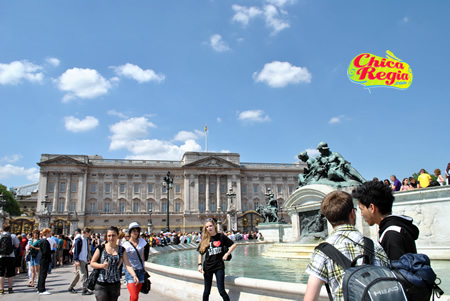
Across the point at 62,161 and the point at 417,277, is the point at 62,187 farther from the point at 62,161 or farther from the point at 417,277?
the point at 417,277

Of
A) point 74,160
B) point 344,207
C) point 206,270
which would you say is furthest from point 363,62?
point 74,160

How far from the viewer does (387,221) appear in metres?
2.65

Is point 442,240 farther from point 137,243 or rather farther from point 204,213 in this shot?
point 204,213

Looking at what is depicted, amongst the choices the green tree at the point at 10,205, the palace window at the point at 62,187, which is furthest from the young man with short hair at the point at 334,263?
the green tree at the point at 10,205

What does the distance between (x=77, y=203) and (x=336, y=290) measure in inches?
2675

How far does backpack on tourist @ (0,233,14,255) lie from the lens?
8.88 meters

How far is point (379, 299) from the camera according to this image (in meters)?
1.83

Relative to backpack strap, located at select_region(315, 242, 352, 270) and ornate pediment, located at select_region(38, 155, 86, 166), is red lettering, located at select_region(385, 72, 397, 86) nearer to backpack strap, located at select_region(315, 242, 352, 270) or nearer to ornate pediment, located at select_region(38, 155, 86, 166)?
backpack strap, located at select_region(315, 242, 352, 270)

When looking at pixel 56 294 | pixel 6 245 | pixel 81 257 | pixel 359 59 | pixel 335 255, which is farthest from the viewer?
pixel 359 59

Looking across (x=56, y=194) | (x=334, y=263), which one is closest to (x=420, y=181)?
(x=334, y=263)

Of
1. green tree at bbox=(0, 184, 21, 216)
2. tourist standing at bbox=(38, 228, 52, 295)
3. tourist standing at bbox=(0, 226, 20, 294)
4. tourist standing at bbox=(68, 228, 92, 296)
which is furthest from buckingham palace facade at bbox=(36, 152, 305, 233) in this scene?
tourist standing at bbox=(0, 226, 20, 294)

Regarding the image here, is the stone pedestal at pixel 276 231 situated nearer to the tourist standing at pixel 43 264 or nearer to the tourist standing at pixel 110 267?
the tourist standing at pixel 43 264

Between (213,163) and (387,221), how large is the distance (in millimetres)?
66722

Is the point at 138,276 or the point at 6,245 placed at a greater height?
the point at 6,245
